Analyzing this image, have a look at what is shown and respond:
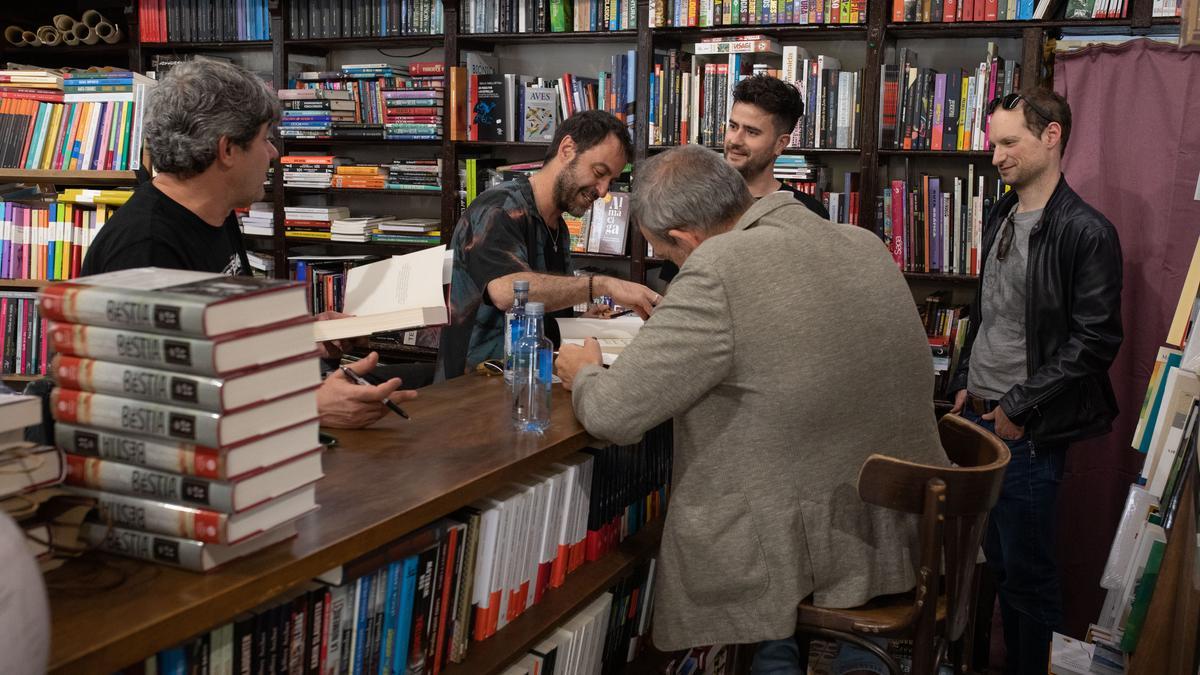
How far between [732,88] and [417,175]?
1579mm

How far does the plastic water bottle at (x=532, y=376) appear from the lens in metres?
1.92

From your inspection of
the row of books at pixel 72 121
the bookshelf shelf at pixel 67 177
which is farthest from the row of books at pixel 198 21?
the bookshelf shelf at pixel 67 177

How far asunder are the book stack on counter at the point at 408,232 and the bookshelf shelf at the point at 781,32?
1402mm

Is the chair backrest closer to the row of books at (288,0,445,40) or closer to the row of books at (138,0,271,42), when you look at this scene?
the row of books at (288,0,445,40)

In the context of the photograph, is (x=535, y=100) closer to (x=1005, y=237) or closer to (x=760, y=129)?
(x=760, y=129)

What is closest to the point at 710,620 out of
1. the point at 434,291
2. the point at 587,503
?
the point at 587,503

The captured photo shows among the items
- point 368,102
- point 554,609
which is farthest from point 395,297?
point 368,102

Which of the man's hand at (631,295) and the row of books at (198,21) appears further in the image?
the row of books at (198,21)

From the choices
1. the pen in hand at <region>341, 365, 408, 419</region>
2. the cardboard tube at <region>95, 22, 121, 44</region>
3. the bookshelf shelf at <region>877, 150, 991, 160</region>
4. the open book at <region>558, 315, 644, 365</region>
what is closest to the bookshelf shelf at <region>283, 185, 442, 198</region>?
the cardboard tube at <region>95, 22, 121, 44</region>

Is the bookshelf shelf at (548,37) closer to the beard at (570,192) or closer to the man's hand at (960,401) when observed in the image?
the beard at (570,192)

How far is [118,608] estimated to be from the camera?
1.08m

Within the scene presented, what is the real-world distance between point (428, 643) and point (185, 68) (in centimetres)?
113

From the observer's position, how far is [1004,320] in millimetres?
3004

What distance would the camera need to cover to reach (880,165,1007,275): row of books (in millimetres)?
3850
